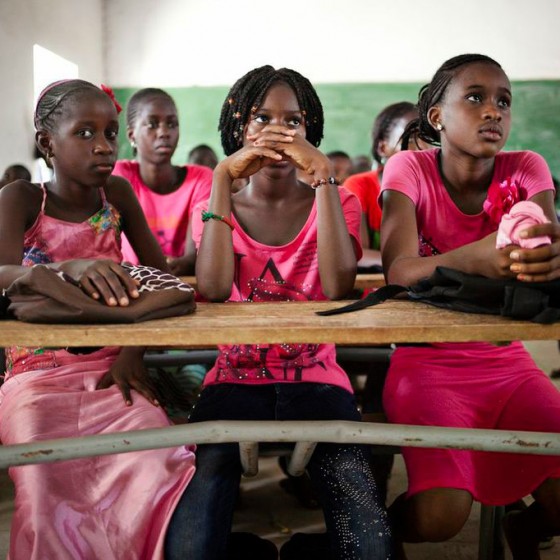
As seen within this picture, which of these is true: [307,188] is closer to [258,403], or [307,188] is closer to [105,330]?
[258,403]

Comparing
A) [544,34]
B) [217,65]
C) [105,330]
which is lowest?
[105,330]

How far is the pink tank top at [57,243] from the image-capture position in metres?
1.77

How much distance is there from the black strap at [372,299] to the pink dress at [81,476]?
18.5 inches

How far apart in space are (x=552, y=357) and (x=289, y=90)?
420 cm

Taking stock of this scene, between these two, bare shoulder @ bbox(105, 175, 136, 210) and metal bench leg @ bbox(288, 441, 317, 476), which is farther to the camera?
bare shoulder @ bbox(105, 175, 136, 210)

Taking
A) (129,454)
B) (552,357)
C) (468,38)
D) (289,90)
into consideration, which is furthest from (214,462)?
(468,38)

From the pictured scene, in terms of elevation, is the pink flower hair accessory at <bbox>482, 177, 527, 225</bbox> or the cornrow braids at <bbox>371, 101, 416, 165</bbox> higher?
the cornrow braids at <bbox>371, 101, 416, 165</bbox>

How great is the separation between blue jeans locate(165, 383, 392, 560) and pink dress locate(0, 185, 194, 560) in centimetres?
4

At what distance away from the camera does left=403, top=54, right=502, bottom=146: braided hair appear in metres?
1.92

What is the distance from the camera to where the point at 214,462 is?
4.85 feet

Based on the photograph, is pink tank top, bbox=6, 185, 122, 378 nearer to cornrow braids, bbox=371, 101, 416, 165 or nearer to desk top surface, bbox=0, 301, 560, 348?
desk top surface, bbox=0, 301, 560, 348

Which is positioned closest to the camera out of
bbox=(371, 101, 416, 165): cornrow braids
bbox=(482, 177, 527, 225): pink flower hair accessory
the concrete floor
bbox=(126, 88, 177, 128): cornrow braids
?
bbox=(482, 177, 527, 225): pink flower hair accessory

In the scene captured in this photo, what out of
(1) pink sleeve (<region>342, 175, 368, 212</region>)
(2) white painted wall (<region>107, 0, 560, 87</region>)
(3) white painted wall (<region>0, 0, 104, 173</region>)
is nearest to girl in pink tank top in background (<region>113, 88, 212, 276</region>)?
(1) pink sleeve (<region>342, 175, 368, 212</region>)

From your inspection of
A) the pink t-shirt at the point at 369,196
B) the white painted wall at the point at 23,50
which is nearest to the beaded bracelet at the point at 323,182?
the pink t-shirt at the point at 369,196
